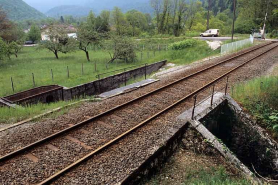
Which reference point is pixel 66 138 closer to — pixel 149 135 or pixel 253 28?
pixel 149 135

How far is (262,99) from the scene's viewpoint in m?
9.95

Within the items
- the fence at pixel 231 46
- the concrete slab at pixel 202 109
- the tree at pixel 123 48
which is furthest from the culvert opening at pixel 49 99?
the fence at pixel 231 46

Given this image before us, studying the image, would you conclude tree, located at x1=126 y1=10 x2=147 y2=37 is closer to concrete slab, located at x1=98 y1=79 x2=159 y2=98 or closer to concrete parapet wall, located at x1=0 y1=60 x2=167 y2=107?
concrete parapet wall, located at x1=0 y1=60 x2=167 y2=107

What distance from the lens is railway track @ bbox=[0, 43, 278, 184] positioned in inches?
217

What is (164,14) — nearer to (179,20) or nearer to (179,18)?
(179,18)

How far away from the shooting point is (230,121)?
9.68 metres

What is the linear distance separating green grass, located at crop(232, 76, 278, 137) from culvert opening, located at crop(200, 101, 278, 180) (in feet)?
1.78

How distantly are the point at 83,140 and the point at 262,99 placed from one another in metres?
7.89

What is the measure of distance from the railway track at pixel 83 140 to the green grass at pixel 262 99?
2.27 meters

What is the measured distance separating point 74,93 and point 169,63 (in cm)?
1216

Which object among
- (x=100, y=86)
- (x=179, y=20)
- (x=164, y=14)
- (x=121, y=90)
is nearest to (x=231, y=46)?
(x=100, y=86)

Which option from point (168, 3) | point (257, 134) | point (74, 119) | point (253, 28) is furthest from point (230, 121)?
point (168, 3)

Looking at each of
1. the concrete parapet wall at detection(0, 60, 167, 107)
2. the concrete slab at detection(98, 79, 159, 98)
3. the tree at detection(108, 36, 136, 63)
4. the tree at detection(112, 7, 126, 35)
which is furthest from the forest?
the concrete slab at detection(98, 79, 159, 98)

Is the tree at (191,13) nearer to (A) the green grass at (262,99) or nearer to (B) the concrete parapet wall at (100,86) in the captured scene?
(B) the concrete parapet wall at (100,86)
